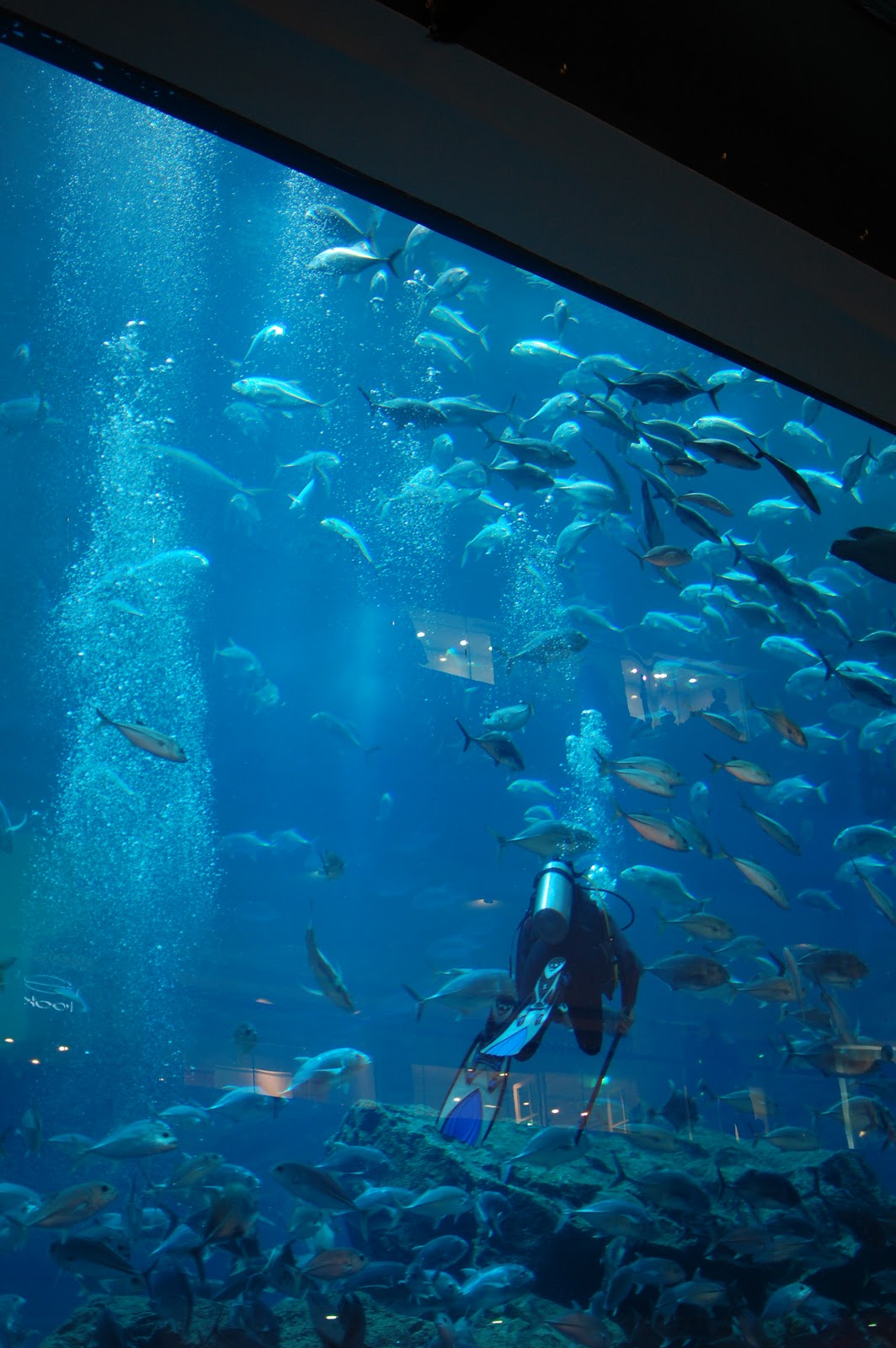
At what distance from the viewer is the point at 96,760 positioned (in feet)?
63.6

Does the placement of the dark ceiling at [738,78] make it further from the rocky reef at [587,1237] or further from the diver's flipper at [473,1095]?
the rocky reef at [587,1237]

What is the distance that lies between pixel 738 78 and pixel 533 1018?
2317 mm

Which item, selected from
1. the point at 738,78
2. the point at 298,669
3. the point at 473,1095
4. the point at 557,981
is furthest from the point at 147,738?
the point at 298,669

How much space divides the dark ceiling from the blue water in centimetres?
722

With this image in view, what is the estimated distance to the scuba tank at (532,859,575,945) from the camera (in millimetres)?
2508

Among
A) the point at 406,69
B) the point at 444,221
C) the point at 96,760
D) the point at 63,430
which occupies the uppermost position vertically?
the point at 406,69

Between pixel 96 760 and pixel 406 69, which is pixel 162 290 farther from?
pixel 406 69

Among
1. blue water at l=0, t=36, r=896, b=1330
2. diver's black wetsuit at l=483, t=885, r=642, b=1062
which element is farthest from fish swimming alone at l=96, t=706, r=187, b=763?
→ blue water at l=0, t=36, r=896, b=1330

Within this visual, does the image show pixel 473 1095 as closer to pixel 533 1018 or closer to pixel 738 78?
pixel 533 1018

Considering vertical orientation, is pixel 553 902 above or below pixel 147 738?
above

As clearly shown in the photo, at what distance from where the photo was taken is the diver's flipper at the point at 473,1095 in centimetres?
256

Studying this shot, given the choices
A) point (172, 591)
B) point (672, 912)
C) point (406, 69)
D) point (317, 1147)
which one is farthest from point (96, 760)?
point (406, 69)

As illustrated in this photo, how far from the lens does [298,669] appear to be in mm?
22047

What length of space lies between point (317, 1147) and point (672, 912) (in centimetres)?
838
